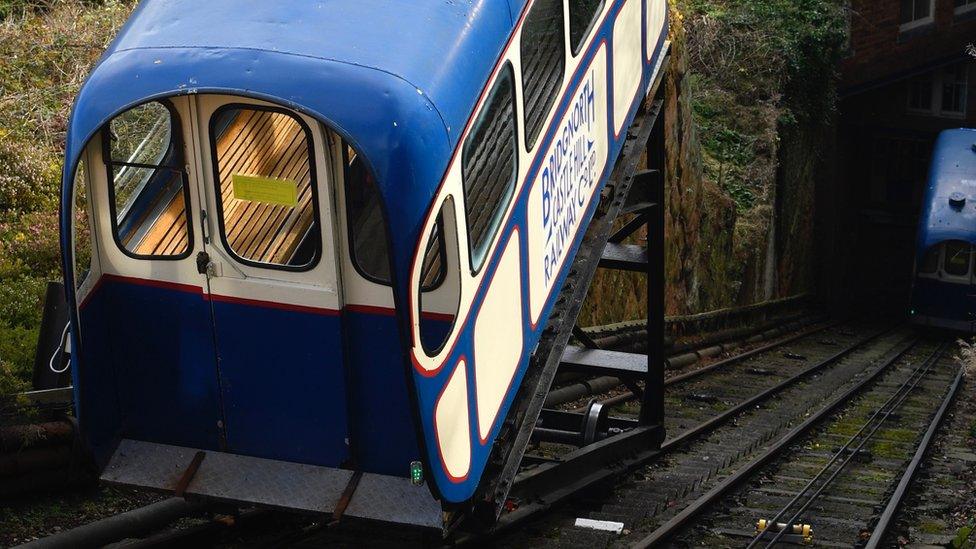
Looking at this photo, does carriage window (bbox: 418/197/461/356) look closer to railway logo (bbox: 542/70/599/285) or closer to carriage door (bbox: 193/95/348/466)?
carriage door (bbox: 193/95/348/466)

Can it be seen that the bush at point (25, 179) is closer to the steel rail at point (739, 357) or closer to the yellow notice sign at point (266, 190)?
the yellow notice sign at point (266, 190)

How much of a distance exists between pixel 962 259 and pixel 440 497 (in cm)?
2129

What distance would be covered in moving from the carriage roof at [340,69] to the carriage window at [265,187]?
37 cm

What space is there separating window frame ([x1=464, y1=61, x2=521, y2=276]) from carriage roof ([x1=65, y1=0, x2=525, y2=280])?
14 cm

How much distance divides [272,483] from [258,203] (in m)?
1.44

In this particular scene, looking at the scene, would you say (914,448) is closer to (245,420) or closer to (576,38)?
(576,38)

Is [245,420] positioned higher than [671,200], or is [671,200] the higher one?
[671,200]

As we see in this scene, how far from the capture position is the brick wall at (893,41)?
29.3 m

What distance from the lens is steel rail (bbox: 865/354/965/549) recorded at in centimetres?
895

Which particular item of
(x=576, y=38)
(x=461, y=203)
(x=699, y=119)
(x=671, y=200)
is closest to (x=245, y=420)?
(x=461, y=203)

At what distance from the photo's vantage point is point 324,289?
18.8ft

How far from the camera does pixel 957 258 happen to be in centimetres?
2423

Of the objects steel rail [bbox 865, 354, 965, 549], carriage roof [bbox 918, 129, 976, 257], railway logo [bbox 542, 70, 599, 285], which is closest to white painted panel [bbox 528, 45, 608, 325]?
railway logo [bbox 542, 70, 599, 285]

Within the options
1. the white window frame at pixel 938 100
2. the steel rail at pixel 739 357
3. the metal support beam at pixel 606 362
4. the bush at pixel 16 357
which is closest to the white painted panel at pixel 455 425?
the bush at pixel 16 357
